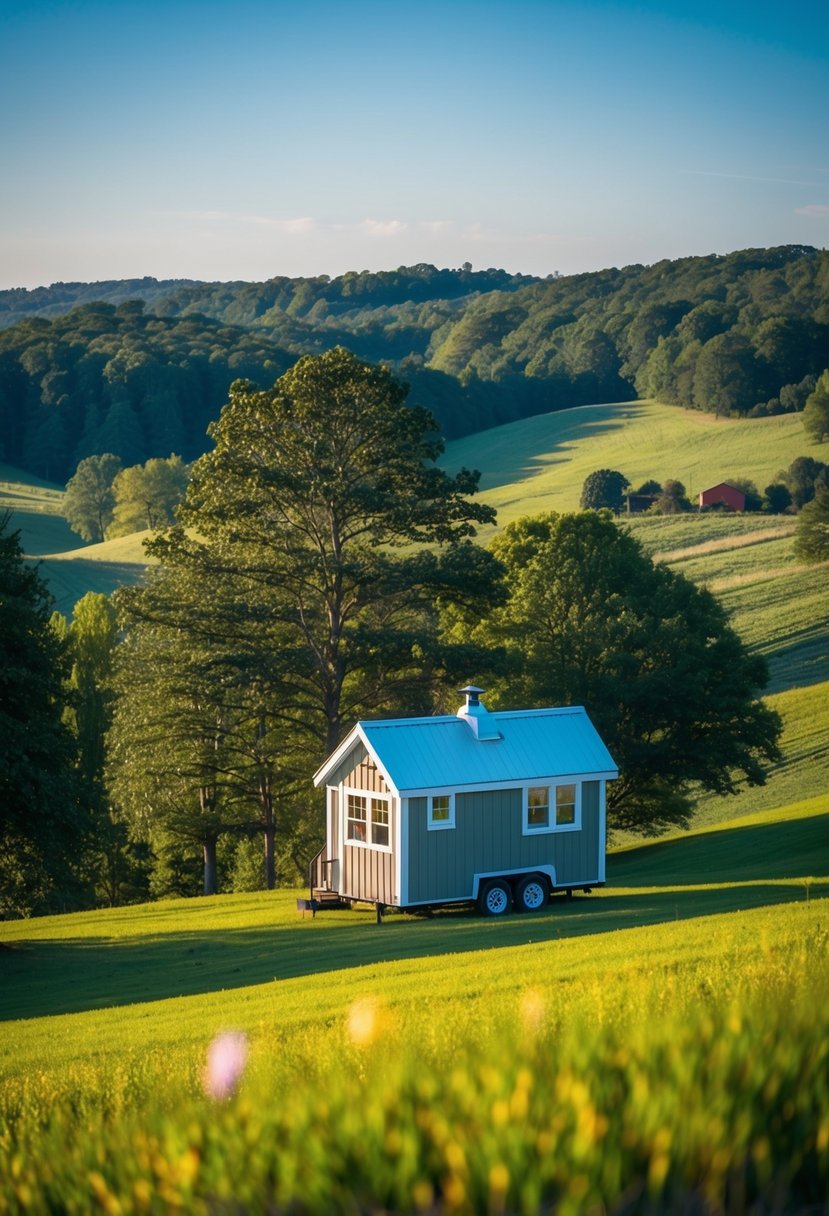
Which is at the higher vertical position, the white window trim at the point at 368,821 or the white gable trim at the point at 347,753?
the white gable trim at the point at 347,753

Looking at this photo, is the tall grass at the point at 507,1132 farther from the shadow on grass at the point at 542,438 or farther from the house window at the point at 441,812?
the shadow on grass at the point at 542,438

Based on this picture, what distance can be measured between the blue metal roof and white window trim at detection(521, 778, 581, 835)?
0.70ft

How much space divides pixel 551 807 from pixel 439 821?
2.48 metres

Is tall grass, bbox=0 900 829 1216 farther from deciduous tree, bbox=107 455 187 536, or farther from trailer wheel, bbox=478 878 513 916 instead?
deciduous tree, bbox=107 455 187 536

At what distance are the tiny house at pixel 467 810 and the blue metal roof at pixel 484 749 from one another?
0.08 feet

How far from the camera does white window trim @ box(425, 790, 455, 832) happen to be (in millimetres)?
24844

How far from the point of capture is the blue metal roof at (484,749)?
24984 millimetres

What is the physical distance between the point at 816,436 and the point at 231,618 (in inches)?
3030

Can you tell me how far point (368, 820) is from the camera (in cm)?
2573

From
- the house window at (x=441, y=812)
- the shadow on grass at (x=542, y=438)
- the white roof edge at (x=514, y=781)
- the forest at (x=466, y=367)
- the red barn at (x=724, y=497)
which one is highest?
the forest at (x=466, y=367)

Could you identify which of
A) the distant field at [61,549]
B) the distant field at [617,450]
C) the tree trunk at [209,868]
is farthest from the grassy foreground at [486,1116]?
the distant field at [617,450]

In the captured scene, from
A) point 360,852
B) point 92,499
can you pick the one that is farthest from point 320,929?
point 92,499

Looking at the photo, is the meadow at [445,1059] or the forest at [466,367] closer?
the meadow at [445,1059]

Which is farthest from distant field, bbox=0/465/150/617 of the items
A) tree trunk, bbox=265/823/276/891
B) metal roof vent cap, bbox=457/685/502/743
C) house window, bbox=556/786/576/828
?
house window, bbox=556/786/576/828
